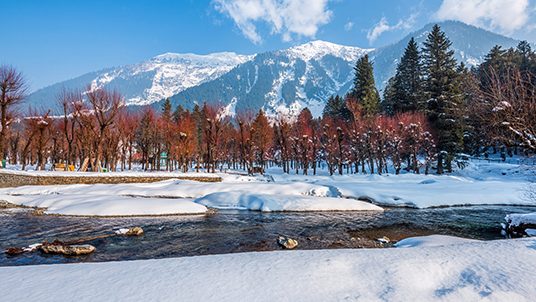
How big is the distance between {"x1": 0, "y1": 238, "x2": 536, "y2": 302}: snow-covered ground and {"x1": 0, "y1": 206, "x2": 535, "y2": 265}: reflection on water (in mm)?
4684

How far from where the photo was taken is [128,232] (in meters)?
13.1

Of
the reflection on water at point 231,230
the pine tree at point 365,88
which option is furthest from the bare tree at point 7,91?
the pine tree at point 365,88

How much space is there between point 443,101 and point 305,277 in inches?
1768

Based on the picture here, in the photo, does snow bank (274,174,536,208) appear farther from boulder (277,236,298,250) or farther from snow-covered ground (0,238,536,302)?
snow-covered ground (0,238,536,302)

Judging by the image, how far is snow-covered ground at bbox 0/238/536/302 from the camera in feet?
15.1

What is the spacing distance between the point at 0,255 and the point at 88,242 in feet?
8.27

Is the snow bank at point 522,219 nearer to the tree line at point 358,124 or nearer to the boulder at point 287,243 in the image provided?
the boulder at point 287,243

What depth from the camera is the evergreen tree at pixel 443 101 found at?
41.9 meters

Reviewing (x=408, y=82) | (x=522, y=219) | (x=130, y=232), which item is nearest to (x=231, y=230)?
(x=130, y=232)

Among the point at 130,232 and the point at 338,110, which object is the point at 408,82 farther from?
the point at 130,232

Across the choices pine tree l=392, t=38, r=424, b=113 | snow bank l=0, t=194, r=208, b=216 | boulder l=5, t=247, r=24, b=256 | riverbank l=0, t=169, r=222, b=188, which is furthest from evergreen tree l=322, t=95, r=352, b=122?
boulder l=5, t=247, r=24, b=256

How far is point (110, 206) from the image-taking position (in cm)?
1834

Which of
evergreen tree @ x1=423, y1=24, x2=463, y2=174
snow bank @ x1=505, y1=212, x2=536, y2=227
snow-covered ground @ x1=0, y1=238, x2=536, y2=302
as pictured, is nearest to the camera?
snow-covered ground @ x1=0, y1=238, x2=536, y2=302

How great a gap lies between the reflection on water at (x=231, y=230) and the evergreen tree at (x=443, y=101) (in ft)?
77.6
